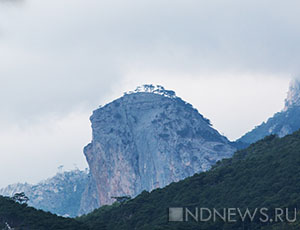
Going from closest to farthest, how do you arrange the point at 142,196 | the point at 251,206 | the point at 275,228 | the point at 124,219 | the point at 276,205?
the point at 275,228
the point at 276,205
the point at 251,206
the point at 124,219
the point at 142,196

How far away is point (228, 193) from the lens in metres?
138

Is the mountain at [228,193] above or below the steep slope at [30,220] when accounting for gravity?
above

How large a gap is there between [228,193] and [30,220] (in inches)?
1638

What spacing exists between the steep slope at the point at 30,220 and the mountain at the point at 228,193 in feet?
20.9

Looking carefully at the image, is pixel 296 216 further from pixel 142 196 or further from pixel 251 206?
pixel 142 196

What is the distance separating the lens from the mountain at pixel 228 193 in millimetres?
120950

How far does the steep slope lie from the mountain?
6.37m

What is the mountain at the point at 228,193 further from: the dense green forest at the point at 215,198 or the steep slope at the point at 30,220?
the steep slope at the point at 30,220

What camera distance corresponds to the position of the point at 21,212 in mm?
115062

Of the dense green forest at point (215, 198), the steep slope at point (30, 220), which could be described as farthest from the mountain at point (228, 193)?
the steep slope at point (30, 220)

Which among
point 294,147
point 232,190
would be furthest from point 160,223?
point 294,147

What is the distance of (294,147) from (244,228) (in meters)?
48.7

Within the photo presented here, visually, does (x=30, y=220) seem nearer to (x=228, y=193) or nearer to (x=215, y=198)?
(x=215, y=198)

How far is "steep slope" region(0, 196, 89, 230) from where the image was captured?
107 metres
